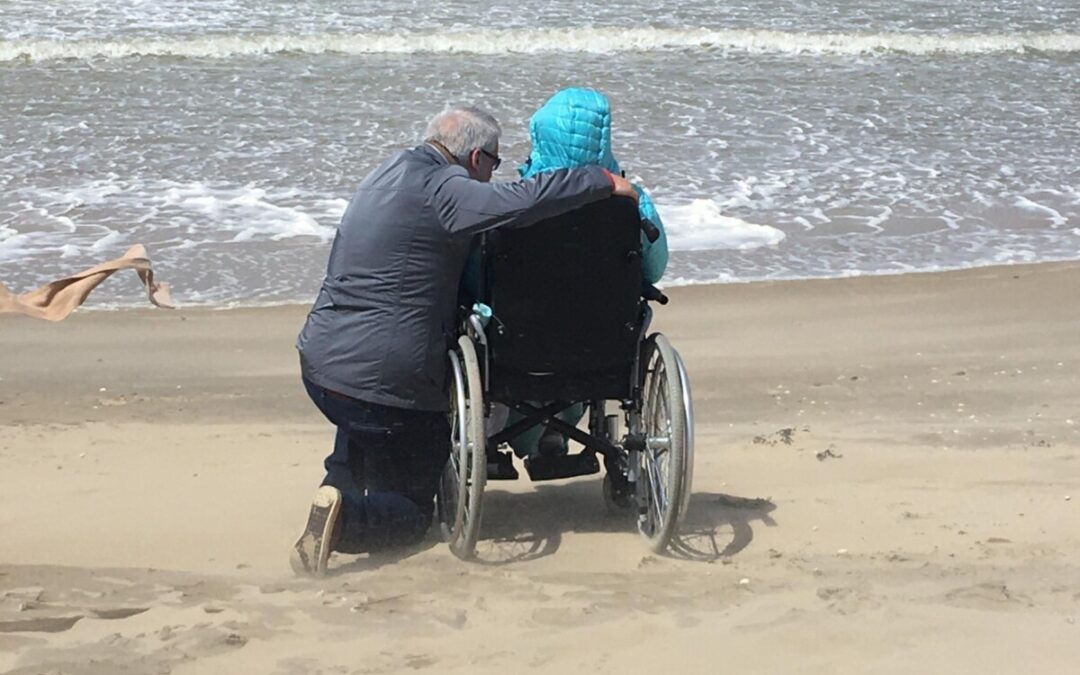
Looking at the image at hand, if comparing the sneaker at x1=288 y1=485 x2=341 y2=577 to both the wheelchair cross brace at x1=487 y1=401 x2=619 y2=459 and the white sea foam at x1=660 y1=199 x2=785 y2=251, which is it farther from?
the white sea foam at x1=660 y1=199 x2=785 y2=251

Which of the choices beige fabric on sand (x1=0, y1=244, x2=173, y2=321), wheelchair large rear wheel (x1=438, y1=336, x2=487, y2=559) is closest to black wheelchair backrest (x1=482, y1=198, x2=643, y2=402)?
wheelchair large rear wheel (x1=438, y1=336, x2=487, y2=559)

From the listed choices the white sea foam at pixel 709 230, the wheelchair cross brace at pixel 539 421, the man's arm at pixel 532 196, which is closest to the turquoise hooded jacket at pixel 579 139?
the man's arm at pixel 532 196

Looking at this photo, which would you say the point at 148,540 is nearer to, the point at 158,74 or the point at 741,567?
the point at 741,567

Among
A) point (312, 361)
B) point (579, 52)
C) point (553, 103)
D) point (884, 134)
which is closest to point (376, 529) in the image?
point (312, 361)

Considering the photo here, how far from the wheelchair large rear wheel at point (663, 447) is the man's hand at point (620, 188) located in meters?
0.45

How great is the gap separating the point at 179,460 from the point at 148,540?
0.99 meters

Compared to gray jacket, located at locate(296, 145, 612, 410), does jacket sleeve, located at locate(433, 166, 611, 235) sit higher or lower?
higher

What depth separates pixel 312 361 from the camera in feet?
14.2

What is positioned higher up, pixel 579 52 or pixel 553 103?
pixel 553 103

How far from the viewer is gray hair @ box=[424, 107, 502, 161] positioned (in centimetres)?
427

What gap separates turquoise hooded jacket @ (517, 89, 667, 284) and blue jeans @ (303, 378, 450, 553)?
76 cm

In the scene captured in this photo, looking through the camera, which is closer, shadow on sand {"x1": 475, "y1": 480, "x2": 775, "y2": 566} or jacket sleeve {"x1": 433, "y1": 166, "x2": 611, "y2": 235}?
jacket sleeve {"x1": 433, "y1": 166, "x2": 611, "y2": 235}

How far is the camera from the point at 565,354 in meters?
4.25

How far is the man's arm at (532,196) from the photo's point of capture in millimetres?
3986
